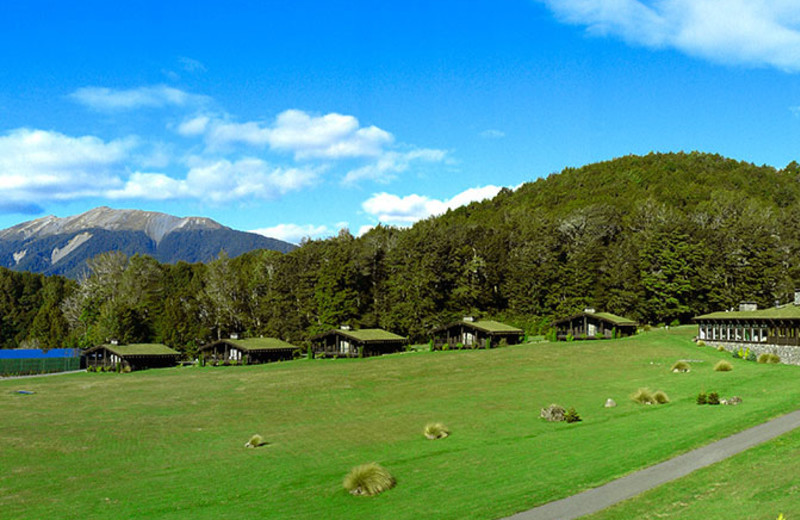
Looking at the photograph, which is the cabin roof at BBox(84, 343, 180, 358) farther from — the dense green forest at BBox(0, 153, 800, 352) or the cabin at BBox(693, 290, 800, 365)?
the cabin at BBox(693, 290, 800, 365)

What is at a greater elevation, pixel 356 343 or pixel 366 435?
pixel 356 343

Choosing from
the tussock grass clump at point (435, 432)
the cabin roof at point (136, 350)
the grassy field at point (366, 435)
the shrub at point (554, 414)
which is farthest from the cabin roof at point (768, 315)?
the cabin roof at point (136, 350)

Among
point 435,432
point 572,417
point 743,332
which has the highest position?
point 743,332

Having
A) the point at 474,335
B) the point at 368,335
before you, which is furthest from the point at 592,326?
the point at 368,335

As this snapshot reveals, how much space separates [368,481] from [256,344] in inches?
2915

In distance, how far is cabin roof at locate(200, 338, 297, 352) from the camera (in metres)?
91.9

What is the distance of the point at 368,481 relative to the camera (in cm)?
2377

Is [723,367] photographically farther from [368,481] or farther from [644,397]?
[368,481]

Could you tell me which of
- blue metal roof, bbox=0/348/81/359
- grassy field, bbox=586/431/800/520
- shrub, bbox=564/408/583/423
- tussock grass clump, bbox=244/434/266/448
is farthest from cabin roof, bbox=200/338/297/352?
grassy field, bbox=586/431/800/520

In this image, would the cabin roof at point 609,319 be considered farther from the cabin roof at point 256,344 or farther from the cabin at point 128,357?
the cabin at point 128,357

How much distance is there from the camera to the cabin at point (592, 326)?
276 feet

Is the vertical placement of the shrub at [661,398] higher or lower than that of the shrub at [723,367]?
lower

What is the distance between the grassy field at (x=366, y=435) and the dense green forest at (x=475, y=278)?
2714 cm

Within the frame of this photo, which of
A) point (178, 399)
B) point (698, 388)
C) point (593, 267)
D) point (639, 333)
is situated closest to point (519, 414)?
point (698, 388)
